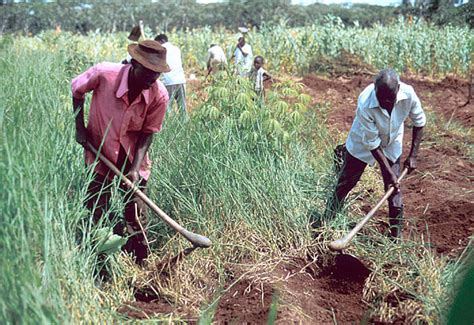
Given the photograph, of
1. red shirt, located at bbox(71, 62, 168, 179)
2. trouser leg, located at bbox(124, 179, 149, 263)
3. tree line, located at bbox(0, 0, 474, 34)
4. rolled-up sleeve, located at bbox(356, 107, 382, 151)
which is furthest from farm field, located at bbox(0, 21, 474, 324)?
tree line, located at bbox(0, 0, 474, 34)

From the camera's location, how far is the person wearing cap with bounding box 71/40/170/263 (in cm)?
374

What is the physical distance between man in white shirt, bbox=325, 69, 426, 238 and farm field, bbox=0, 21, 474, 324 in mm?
208

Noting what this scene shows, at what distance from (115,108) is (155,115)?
0.28 m

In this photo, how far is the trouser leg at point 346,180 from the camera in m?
4.94

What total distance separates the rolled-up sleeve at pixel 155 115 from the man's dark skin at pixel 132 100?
0.21 ft

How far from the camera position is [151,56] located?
3707 mm

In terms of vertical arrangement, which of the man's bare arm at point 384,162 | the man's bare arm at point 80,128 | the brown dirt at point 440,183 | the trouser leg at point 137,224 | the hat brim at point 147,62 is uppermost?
the hat brim at point 147,62

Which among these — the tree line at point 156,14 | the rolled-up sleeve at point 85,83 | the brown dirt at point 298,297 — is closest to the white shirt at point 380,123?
the brown dirt at point 298,297

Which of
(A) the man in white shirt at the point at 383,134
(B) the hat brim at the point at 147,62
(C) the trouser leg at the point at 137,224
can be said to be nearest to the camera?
(B) the hat brim at the point at 147,62

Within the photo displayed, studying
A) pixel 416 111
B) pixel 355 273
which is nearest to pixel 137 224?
pixel 355 273

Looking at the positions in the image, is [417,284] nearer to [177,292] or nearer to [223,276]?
[223,276]

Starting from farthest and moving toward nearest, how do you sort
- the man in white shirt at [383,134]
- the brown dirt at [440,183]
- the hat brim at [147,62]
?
1. the brown dirt at [440,183]
2. the man in white shirt at [383,134]
3. the hat brim at [147,62]

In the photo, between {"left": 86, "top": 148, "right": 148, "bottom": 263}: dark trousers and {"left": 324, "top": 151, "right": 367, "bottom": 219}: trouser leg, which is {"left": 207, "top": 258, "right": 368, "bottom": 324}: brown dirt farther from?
{"left": 86, "top": 148, "right": 148, "bottom": 263}: dark trousers

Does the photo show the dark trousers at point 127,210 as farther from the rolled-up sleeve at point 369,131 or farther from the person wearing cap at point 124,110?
the rolled-up sleeve at point 369,131
